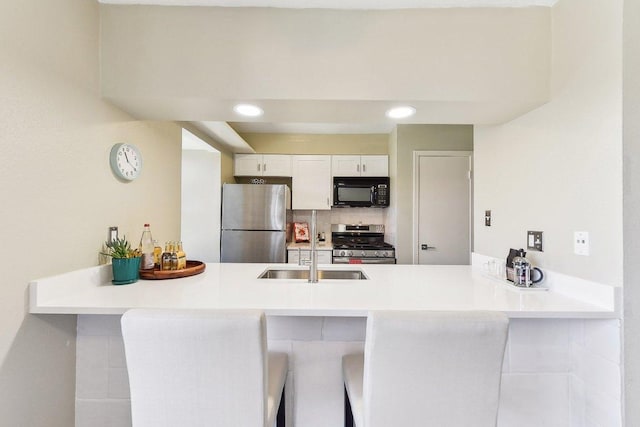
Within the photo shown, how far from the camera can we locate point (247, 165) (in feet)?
12.6

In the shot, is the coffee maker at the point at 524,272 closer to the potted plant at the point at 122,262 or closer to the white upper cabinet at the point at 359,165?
the potted plant at the point at 122,262

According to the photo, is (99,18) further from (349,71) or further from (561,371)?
(561,371)

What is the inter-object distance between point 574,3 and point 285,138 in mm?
3132

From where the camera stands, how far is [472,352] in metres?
0.80

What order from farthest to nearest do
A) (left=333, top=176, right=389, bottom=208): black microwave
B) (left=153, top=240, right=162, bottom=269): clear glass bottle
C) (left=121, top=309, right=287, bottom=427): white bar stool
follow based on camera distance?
(left=333, top=176, right=389, bottom=208): black microwave, (left=153, top=240, right=162, bottom=269): clear glass bottle, (left=121, top=309, right=287, bottom=427): white bar stool

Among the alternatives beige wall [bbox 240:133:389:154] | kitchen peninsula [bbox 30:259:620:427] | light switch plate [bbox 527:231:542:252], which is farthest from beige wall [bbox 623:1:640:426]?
beige wall [bbox 240:133:389:154]

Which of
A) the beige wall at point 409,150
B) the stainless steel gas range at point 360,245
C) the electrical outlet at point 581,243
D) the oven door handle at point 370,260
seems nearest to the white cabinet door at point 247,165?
the stainless steel gas range at point 360,245

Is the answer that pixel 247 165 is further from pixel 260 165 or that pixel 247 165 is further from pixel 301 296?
pixel 301 296

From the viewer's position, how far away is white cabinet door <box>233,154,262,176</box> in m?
3.83

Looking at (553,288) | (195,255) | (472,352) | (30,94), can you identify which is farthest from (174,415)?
(195,255)

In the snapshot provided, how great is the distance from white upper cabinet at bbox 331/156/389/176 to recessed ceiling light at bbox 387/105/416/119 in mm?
2206

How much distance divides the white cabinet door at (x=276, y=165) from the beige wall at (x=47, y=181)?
237 cm

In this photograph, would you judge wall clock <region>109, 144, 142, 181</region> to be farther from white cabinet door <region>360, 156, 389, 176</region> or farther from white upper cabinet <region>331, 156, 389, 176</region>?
white cabinet door <region>360, 156, 389, 176</region>

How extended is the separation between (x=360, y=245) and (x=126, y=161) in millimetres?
2604
